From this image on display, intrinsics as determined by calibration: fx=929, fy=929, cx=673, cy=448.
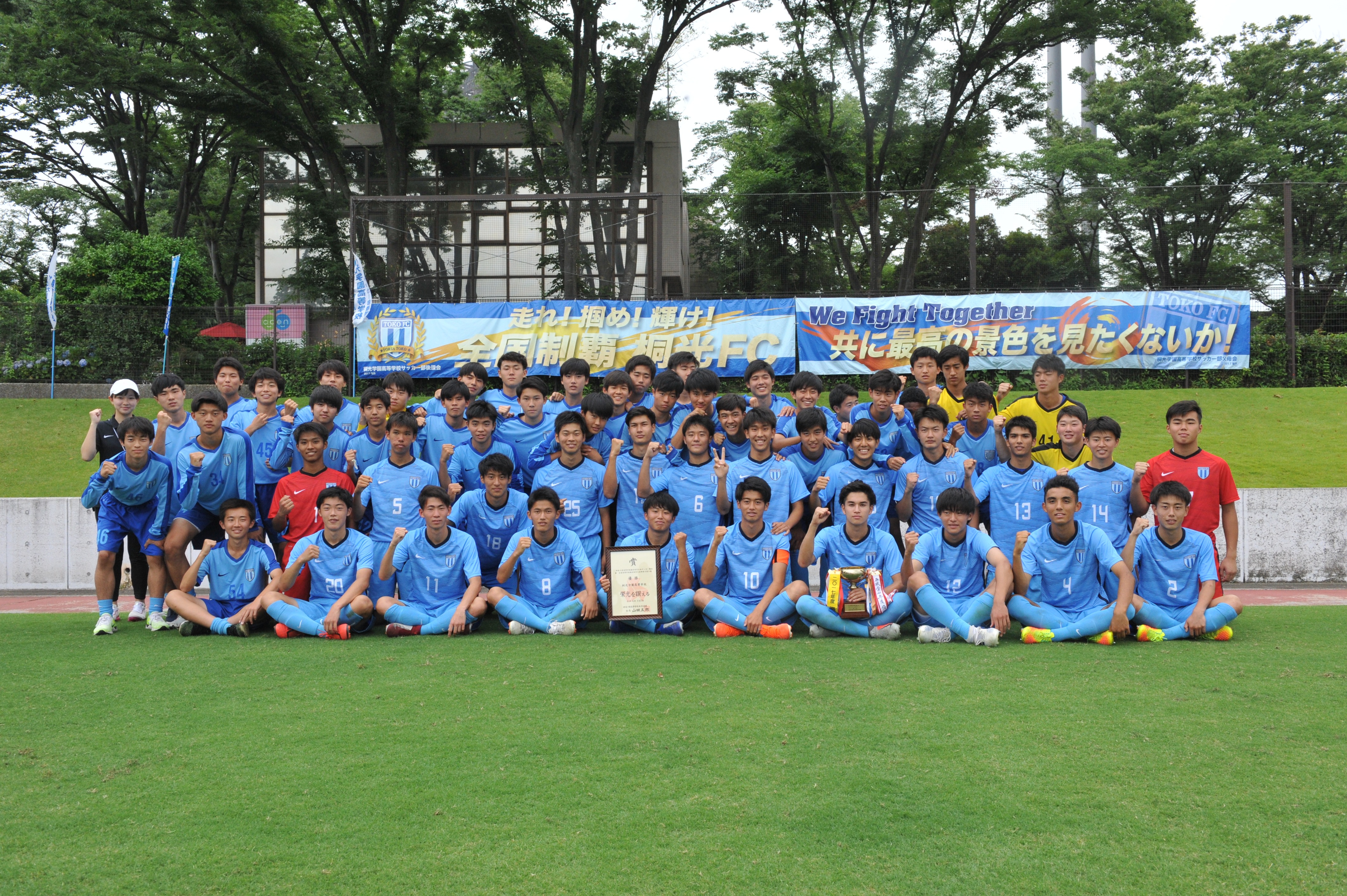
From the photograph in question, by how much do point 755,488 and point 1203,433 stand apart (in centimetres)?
927

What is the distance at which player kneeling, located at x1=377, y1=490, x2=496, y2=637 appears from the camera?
21.4 ft

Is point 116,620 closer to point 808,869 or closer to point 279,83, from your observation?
point 808,869

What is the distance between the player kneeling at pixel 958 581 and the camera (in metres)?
6.11

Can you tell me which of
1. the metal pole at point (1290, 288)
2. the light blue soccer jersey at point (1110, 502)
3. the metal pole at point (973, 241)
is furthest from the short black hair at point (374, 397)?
the metal pole at point (1290, 288)

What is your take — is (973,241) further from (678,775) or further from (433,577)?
(678,775)

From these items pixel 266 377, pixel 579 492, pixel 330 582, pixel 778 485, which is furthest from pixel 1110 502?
pixel 266 377

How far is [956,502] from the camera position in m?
6.27

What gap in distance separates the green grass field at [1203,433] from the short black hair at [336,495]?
7364 millimetres

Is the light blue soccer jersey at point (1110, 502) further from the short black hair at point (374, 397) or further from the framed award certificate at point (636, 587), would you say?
the short black hair at point (374, 397)

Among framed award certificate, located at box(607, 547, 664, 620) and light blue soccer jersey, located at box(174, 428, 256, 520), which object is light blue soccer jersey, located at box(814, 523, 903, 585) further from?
light blue soccer jersey, located at box(174, 428, 256, 520)

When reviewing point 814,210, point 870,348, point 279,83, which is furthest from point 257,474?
point 279,83

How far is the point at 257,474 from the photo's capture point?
7.42 m

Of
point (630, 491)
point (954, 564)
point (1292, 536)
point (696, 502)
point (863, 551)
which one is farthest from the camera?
point (1292, 536)

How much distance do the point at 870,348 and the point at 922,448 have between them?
7603 millimetres
